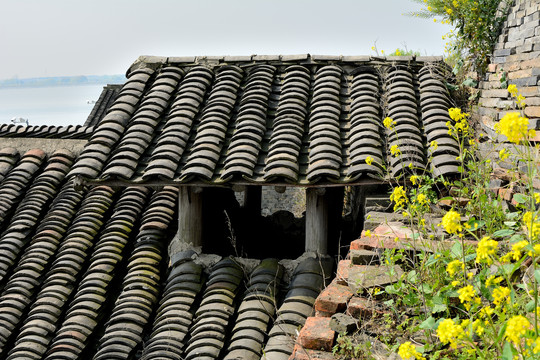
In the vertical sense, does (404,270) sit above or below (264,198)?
below

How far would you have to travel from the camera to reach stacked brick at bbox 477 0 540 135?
15.8 ft

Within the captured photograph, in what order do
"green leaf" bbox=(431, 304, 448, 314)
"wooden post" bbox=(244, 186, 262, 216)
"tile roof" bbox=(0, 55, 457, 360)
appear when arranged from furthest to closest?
"wooden post" bbox=(244, 186, 262, 216) → "tile roof" bbox=(0, 55, 457, 360) → "green leaf" bbox=(431, 304, 448, 314)

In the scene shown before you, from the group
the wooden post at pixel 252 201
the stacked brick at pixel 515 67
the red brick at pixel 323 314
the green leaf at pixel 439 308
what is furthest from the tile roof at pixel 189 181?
the green leaf at pixel 439 308

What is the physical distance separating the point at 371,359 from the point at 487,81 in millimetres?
3938

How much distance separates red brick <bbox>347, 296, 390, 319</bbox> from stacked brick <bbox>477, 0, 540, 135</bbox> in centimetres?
210

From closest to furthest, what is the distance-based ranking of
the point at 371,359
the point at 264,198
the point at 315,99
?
the point at 371,359
the point at 315,99
the point at 264,198

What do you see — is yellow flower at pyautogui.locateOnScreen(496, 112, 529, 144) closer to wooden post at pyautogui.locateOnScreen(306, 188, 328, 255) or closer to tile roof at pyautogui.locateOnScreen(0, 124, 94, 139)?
wooden post at pyautogui.locateOnScreen(306, 188, 328, 255)

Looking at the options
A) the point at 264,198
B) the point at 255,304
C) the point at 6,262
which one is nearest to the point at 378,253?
the point at 255,304

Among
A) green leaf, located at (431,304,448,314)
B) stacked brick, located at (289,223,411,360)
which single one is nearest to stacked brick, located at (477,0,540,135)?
stacked brick, located at (289,223,411,360)

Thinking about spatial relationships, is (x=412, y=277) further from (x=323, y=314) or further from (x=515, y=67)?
(x=515, y=67)

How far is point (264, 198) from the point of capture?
68.0 ft

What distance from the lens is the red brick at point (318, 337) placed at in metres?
3.56

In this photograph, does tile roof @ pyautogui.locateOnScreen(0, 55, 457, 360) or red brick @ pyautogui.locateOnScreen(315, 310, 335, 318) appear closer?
red brick @ pyautogui.locateOnScreen(315, 310, 335, 318)

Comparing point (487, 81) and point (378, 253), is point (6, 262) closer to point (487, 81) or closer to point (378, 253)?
point (378, 253)
